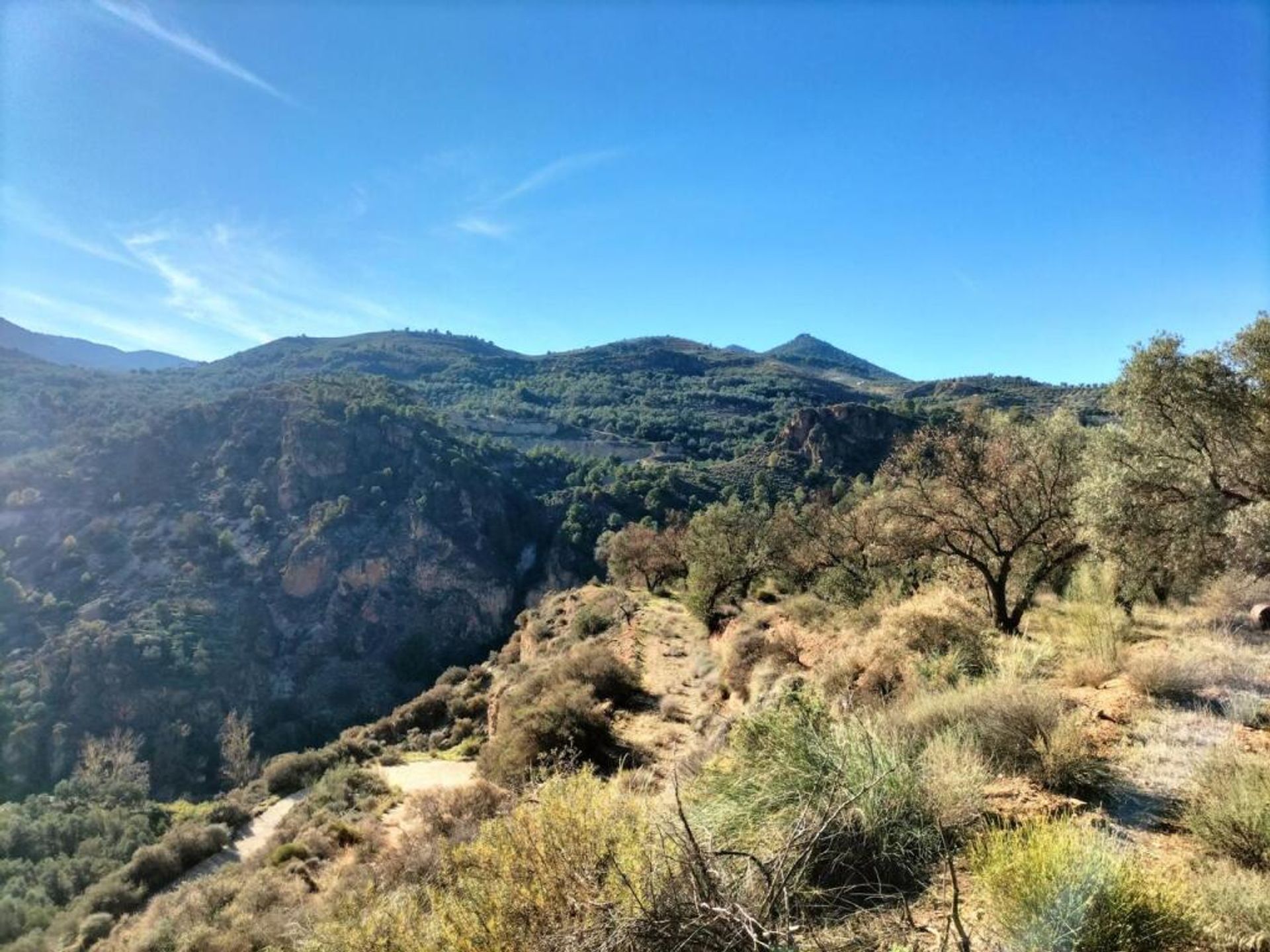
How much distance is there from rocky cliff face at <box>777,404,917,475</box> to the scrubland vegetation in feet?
173

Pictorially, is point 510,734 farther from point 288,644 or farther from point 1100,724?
point 288,644

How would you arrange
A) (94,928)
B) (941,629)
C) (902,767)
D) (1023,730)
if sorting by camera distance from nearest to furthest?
1. (902,767)
2. (1023,730)
3. (941,629)
4. (94,928)

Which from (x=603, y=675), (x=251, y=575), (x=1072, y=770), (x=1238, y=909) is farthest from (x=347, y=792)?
(x=251, y=575)

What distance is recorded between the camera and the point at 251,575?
68312 millimetres

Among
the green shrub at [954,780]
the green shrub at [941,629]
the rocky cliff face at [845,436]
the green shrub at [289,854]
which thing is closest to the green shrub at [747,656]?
the green shrub at [941,629]

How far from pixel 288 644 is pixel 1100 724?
2781 inches

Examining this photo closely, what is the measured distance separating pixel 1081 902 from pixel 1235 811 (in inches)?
69.6

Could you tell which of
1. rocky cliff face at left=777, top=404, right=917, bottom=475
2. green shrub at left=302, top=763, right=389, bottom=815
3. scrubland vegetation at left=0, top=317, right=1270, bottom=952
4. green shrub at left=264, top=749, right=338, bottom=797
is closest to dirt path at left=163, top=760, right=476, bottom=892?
green shrub at left=302, top=763, right=389, bottom=815

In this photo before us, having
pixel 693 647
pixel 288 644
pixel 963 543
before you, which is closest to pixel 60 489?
pixel 288 644

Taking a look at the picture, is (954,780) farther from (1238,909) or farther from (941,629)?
(941,629)

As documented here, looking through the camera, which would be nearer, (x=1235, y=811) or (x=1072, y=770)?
(x=1235, y=811)

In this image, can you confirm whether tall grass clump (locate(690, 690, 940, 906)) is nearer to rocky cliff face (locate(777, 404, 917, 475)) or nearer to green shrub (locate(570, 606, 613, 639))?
green shrub (locate(570, 606, 613, 639))

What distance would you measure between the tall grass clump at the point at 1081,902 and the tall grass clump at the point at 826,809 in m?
0.74

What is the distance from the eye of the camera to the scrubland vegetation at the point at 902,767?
3590 millimetres
